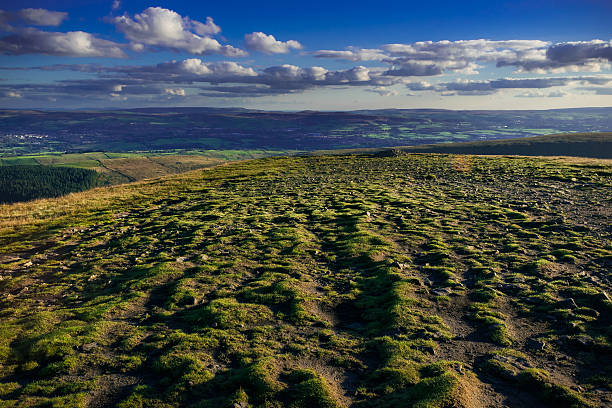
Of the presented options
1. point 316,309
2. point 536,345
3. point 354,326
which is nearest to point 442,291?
point 536,345

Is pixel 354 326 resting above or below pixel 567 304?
below


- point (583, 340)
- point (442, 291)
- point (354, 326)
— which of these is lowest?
point (354, 326)

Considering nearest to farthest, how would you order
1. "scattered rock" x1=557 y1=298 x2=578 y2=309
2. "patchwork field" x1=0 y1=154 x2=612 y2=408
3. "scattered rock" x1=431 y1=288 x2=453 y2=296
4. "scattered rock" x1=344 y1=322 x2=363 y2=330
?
"patchwork field" x1=0 y1=154 x2=612 y2=408
"scattered rock" x1=344 y1=322 x2=363 y2=330
"scattered rock" x1=557 y1=298 x2=578 y2=309
"scattered rock" x1=431 y1=288 x2=453 y2=296

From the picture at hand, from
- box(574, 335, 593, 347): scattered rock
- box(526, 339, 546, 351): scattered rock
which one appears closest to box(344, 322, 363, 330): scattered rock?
box(526, 339, 546, 351): scattered rock

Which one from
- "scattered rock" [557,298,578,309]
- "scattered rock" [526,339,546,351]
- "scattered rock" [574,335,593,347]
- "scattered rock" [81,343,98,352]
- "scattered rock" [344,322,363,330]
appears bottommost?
"scattered rock" [344,322,363,330]

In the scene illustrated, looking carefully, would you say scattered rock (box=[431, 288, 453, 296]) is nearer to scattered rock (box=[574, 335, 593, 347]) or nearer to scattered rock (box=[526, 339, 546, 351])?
scattered rock (box=[526, 339, 546, 351])

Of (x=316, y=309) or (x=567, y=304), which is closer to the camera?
(x=567, y=304)

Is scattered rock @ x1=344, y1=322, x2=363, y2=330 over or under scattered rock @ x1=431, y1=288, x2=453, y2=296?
under

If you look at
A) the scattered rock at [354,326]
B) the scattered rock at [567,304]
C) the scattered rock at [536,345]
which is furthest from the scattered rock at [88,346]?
the scattered rock at [567,304]

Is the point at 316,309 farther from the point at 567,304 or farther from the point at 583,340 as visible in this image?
the point at 567,304
